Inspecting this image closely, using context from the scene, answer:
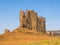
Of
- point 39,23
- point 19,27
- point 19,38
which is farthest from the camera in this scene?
point 39,23

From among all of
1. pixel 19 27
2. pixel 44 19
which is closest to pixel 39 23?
pixel 44 19

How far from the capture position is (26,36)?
74750mm

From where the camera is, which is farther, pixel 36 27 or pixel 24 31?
pixel 36 27

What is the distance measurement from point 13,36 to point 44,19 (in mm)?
16673

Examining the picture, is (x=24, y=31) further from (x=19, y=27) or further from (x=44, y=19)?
(x=44, y=19)

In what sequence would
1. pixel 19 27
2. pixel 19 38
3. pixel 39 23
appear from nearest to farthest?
pixel 19 38 → pixel 19 27 → pixel 39 23

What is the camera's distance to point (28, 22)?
82.4m

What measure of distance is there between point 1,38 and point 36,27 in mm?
14234

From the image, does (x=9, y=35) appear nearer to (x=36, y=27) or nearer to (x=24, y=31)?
(x=24, y=31)

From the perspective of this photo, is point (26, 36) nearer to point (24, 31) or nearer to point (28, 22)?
point (24, 31)

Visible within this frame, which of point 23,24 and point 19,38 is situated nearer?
point 19,38

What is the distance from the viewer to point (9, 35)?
76.6 m

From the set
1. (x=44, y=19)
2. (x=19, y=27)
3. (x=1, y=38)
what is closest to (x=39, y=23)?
(x=44, y=19)

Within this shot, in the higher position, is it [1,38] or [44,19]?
[44,19]
